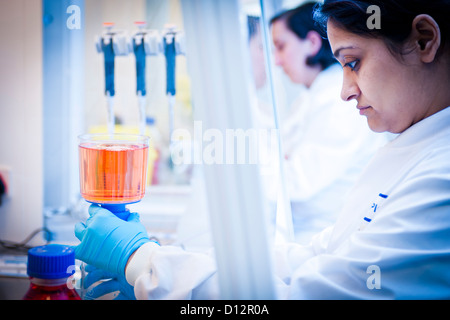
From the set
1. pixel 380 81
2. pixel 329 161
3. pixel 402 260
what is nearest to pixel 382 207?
pixel 402 260

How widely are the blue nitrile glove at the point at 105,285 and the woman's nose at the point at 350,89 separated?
64cm

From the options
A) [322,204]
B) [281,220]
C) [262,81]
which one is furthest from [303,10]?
[281,220]

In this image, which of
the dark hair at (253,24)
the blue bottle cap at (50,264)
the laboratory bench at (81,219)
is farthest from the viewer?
the laboratory bench at (81,219)

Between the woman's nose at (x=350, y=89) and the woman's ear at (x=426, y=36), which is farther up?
the woman's ear at (x=426, y=36)

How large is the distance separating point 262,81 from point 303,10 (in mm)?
1240

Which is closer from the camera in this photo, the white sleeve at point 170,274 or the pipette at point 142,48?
the white sleeve at point 170,274

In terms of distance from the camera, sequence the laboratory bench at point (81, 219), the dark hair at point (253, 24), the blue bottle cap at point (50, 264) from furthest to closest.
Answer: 1. the laboratory bench at point (81, 219)
2. the dark hair at point (253, 24)
3. the blue bottle cap at point (50, 264)

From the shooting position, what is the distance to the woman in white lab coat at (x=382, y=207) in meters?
0.74

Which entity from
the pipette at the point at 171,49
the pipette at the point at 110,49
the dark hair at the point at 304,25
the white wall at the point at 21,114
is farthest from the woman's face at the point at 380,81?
the dark hair at the point at 304,25

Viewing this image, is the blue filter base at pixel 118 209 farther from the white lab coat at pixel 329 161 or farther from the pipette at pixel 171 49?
the white lab coat at pixel 329 161

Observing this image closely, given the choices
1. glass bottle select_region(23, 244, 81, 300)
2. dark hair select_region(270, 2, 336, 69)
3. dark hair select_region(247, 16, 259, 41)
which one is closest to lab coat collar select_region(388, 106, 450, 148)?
dark hair select_region(247, 16, 259, 41)

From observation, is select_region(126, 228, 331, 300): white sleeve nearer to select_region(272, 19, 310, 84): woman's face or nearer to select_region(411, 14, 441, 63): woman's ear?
select_region(411, 14, 441, 63): woman's ear

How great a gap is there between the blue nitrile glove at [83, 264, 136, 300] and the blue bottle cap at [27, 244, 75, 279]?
127mm

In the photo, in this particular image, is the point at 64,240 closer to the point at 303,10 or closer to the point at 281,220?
the point at 281,220
